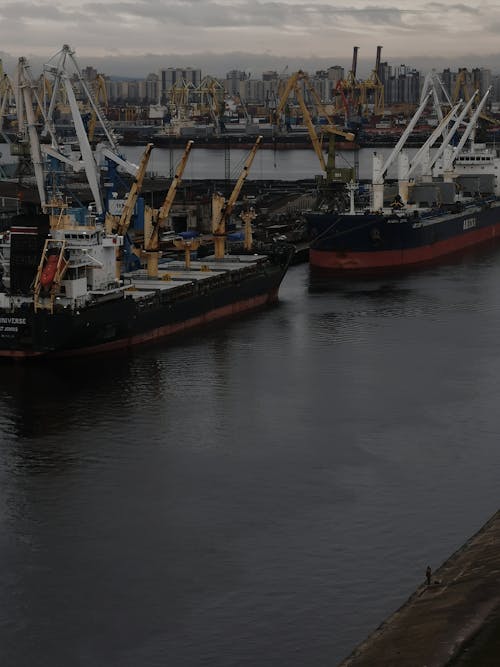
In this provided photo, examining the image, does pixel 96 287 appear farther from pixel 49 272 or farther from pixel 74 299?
pixel 49 272

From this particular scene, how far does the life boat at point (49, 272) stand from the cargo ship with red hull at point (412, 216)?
66.0 ft

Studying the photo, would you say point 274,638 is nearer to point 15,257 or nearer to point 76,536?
point 76,536

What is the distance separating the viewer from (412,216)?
166 ft

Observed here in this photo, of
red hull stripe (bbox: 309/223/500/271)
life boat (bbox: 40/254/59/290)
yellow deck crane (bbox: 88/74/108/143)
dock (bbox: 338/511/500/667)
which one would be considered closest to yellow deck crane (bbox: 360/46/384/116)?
yellow deck crane (bbox: 88/74/108/143)

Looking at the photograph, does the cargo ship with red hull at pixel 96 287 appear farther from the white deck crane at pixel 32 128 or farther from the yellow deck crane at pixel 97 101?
the yellow deck crane at pixel 97 101

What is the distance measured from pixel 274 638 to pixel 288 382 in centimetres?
1351

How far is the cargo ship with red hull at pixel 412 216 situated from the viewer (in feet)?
157

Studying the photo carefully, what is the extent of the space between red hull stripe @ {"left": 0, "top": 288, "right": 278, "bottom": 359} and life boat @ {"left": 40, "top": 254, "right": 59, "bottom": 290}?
1.73 m

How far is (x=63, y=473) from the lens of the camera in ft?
69.1

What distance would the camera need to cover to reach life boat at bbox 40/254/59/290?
94.1 ft

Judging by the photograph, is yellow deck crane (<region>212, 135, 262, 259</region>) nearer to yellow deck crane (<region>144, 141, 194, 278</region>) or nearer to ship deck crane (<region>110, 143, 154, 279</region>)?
yellow deck crane (<region>144, 141, 194, 278</region>)

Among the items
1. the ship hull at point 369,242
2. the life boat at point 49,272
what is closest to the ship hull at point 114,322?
the life boat at point 49,272

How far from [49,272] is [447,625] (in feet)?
57.0

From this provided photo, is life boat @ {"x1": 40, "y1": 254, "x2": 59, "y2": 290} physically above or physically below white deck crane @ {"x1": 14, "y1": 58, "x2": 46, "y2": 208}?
below
